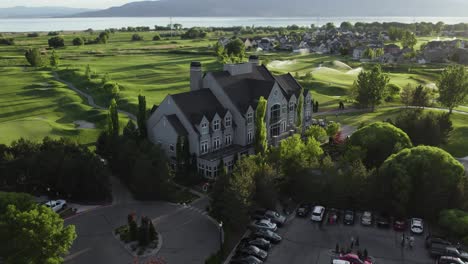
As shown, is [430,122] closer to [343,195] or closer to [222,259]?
[343,195]

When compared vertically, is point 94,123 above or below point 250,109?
below

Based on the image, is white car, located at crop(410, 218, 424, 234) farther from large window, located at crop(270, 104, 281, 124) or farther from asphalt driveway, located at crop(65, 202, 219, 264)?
large window, located at crop(270, 104, 281, 124)

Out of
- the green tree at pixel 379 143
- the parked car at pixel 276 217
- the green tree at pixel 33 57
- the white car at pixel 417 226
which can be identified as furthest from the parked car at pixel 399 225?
the green tree at pixel 33 57

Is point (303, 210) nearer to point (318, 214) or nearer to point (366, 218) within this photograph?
point (318, 214)

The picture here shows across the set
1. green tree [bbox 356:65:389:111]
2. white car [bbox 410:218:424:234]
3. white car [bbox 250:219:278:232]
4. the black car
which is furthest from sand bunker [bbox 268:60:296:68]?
white car [bbox 250:219:278:232]

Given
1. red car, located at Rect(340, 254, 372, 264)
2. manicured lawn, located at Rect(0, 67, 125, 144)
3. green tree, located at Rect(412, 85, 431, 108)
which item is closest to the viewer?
red car, located at Rect(340, 254, 372, 264)

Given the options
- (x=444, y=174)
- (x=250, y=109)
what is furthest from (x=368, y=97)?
(x=444, y=174)
